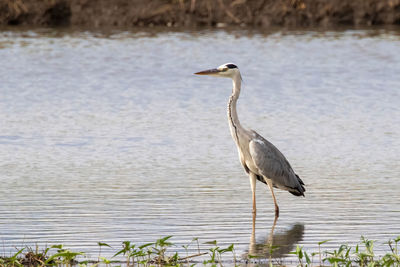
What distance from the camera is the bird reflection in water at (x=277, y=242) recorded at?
748 centimetres

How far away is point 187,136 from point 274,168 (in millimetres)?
4086

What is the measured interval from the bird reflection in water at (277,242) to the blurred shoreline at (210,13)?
62.2 feet

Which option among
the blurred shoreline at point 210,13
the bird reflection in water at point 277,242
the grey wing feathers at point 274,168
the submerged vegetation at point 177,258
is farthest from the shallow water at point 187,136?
the blurred shoreline at point 210,13

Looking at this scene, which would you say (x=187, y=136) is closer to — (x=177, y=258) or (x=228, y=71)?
(x=228, y=71)

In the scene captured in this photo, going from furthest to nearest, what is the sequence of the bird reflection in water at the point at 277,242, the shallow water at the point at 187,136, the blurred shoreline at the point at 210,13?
1. the blurred shoreline at the point at 210,13
2. the shallow water at the point at 187,136
3. the bird reflection in water at the point at 277,242

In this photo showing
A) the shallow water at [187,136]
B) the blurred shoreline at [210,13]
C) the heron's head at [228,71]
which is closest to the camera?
the shallow water at [187,136]

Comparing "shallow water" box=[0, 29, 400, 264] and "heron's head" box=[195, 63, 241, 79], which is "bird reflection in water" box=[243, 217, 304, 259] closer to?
"shallow water" box=[0, 29, 400, 264]

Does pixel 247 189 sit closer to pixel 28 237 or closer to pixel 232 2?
pixel 28 237

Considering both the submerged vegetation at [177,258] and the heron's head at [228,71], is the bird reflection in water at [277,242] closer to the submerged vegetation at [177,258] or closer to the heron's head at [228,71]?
the submerged vegetation at [177,258]

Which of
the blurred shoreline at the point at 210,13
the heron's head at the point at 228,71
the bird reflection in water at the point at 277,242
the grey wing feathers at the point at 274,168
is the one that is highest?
the blurred shoreline at the point at 210,13

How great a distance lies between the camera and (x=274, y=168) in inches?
376

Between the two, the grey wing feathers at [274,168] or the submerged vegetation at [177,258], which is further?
the grey wing feathers at [274,168]

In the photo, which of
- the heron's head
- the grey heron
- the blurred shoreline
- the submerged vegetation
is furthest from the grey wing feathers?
the blurred shoreline

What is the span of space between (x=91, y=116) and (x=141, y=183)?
16.6 ft
